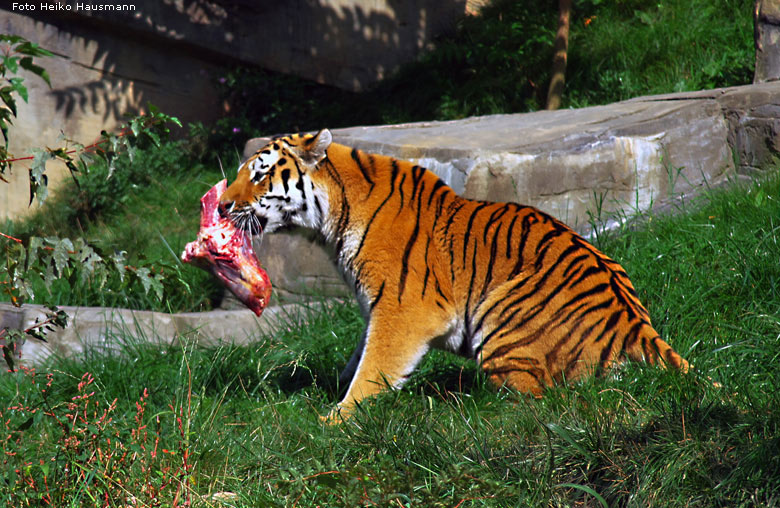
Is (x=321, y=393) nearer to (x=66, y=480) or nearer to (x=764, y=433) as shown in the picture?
(x=66, y=480)

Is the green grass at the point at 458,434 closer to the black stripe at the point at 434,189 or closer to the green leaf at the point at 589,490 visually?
the green leaf at the point at 589,490

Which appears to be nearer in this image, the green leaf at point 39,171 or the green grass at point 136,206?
the green leaf at point 39,171

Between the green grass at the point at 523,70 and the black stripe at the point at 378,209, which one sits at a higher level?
the green grass at the point at 523,70

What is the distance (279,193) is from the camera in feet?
13.7

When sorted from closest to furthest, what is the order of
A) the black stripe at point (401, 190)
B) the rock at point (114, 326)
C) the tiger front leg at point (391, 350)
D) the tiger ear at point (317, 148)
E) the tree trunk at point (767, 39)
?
the tiger front leg at point (391, 350), the black stripe at point (401, 190), the tiger ear at point (317, 148), the rock at point (114, 326), the tree trunk at point (767, 39)

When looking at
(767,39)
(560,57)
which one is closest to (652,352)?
→ (767,39)

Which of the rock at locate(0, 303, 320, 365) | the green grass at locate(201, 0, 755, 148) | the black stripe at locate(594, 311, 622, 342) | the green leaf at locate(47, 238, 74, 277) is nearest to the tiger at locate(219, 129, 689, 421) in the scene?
the black stripe at locate(594, 311, 622, 342)

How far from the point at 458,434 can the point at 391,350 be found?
0.79 m

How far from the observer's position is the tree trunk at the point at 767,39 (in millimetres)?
6516

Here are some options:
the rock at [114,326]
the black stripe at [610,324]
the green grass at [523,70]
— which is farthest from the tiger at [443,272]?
the green grass at [523,70]

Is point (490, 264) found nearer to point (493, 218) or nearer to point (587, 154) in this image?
point (493, 218)

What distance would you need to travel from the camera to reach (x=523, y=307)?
12.2ft

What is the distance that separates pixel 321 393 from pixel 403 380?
55 cm

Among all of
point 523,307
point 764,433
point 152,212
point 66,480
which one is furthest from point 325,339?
point 152,212
